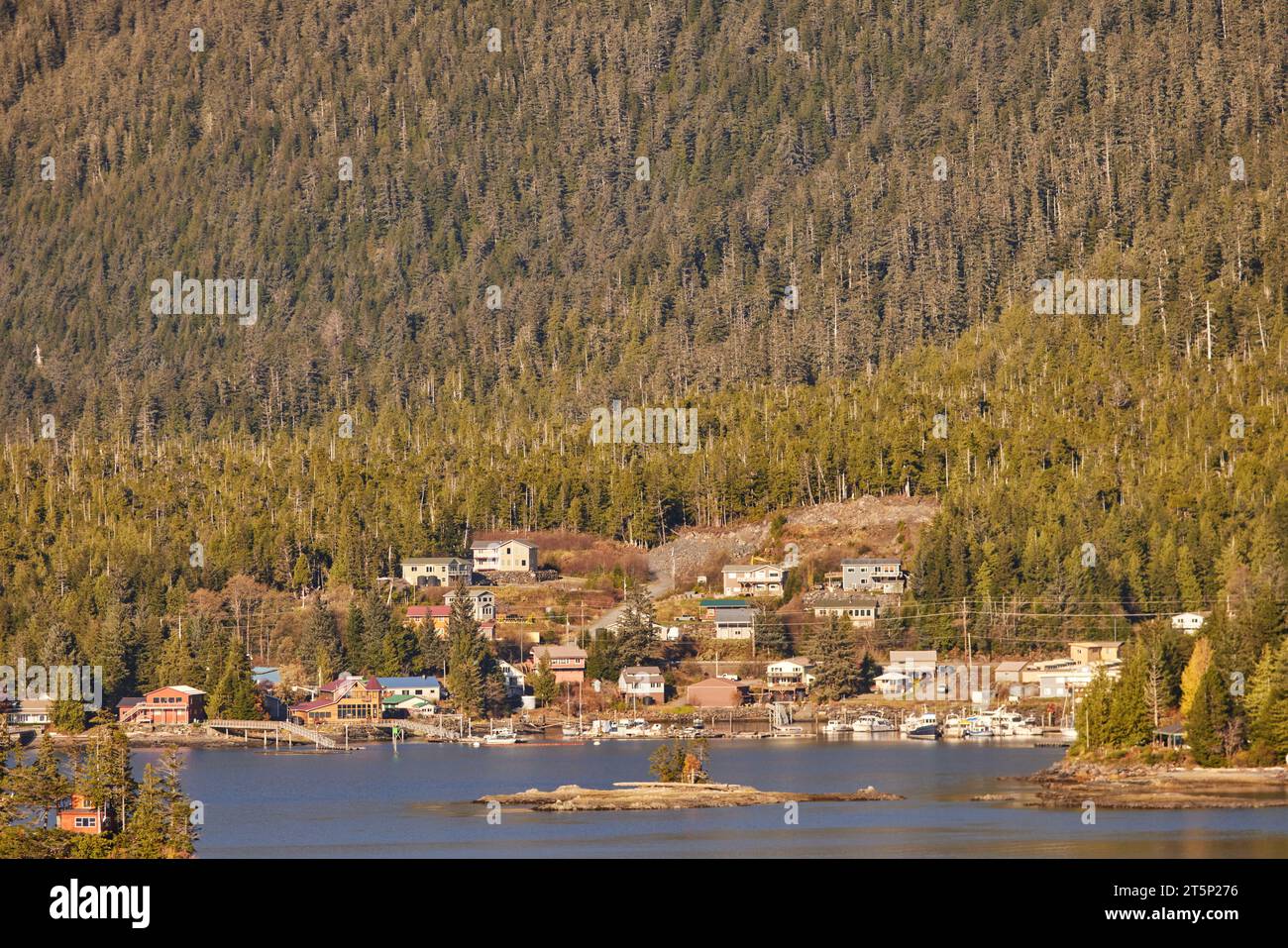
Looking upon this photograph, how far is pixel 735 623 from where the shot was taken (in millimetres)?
163250

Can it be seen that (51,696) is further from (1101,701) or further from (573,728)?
(1101,701)

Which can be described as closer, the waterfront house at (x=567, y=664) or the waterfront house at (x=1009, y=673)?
the waterfront house at (x=1009, y=673)

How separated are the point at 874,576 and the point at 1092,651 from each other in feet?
82.8

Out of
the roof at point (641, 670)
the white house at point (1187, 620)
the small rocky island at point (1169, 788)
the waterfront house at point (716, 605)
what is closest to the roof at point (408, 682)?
the roof at point (641, 670)

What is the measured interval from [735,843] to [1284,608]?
39.8m

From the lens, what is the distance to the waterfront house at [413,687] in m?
159

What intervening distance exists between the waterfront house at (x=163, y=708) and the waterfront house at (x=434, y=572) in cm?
3269

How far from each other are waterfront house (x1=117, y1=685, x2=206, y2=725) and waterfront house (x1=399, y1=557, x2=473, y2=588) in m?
32.7

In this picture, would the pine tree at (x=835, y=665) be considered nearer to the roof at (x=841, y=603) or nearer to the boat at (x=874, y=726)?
the boat at (x=874, y=726)

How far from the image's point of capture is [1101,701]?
4348 inches

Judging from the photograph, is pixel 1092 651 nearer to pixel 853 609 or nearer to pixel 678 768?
pixel 853 609

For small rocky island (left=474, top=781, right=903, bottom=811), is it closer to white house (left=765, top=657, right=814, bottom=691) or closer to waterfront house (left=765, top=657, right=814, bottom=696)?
waterfront house (left=765, top=657, right=814, bottom=696)

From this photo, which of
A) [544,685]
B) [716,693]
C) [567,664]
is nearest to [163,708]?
[544,685]
